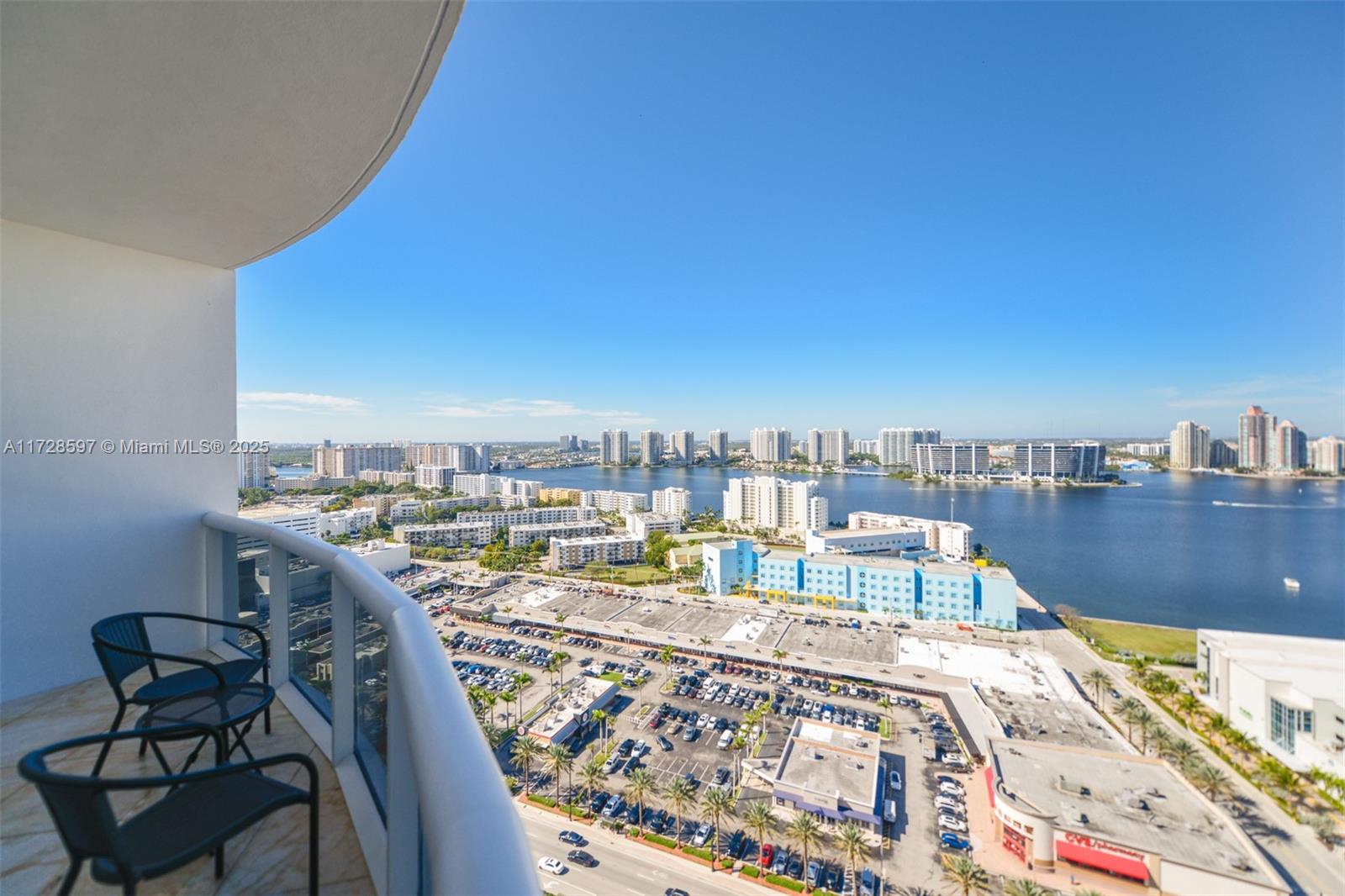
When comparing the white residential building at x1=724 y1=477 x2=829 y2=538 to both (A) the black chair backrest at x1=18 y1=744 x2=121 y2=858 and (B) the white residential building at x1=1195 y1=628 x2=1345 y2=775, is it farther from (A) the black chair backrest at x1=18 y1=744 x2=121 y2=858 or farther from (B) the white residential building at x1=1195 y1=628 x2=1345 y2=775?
(A) the black chair backrest at x1=18 y1=744 x2=121 y2=858

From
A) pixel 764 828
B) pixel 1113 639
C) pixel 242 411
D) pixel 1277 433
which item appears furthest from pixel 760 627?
pixel 1277 433

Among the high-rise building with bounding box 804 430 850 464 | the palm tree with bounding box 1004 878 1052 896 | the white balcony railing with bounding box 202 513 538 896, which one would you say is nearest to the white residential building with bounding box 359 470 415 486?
the white balcony railing with bounding box 202 513 538 896

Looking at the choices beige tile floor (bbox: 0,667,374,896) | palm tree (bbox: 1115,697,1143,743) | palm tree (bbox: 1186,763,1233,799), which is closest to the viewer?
beige tile floor (bbox: 0,667,374,896)

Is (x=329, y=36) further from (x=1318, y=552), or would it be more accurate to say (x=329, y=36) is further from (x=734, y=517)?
(x=1318, y=552)

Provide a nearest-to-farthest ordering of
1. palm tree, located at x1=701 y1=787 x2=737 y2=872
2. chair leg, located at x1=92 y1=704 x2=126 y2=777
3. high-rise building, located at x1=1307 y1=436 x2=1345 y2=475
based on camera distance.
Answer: chair leg, located at x1=92 y1=704 x2=126 y2=777 → palm tree, located at x1=701 y1=787 x2=737 y2=872 → high-rise building, located at x1=1307 y1=436 x2=1345 y2=475

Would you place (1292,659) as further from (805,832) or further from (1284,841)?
(805,832)

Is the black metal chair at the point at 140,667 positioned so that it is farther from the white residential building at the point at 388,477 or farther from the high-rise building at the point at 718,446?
the high-rise building at the point at 718,446

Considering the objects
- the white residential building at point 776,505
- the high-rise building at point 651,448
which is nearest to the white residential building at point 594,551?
the white residential building at point 776,505
